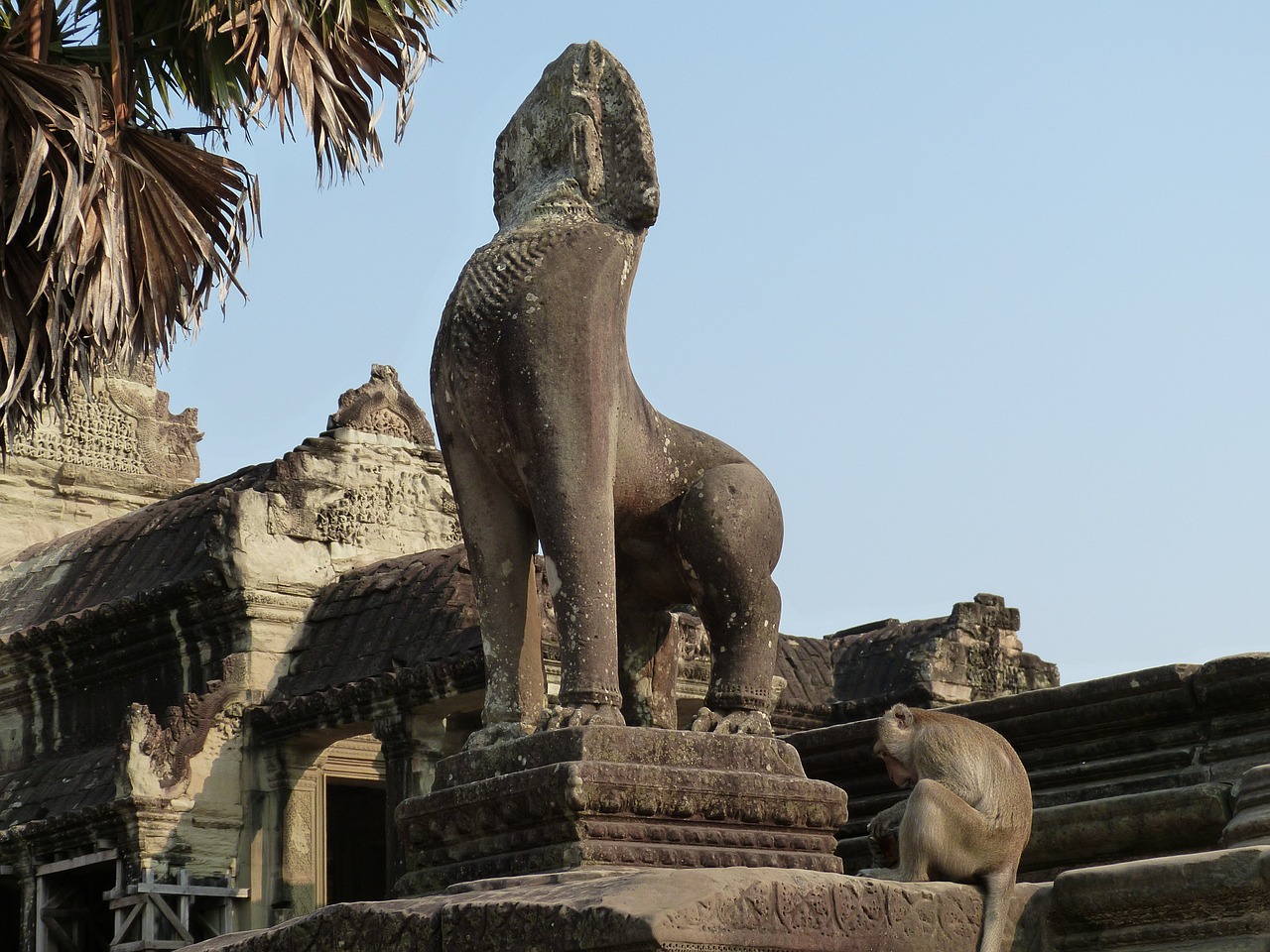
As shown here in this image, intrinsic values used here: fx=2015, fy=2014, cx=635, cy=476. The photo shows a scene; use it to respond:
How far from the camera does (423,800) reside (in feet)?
17.7

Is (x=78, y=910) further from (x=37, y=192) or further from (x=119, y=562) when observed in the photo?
(x=37, y=192)

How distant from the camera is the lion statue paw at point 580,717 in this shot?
5.07 metres

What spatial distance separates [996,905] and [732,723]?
0.89m

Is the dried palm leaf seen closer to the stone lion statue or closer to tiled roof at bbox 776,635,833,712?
the stone lion statue

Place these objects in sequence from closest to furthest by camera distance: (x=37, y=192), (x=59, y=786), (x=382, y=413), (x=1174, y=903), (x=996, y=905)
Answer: (x=1174, y=903) < (x=996, y=905) < (x=37, y=192) < (x=59, y=786) < (x=382, y=413)

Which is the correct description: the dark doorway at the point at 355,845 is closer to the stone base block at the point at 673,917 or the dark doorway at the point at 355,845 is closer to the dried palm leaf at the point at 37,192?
the dried palm leaf at the point at 37,192

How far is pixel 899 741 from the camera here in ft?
17.4

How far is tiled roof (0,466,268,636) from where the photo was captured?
17.4 meters

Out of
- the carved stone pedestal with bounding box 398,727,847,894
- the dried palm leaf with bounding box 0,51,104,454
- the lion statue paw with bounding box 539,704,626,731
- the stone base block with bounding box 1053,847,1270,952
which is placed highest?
the dried palm leaf with bounding box 0,51,104,454

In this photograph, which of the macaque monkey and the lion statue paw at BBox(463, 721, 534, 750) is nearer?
the macaque monkey

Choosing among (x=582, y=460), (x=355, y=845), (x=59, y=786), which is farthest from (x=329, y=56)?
(x=355, y=845)

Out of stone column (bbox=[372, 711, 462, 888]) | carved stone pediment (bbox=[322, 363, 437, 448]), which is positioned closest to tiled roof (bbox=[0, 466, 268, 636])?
carved stone pediment (bbox=[322, 363, 437, 448])

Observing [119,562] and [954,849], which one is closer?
[954,849]

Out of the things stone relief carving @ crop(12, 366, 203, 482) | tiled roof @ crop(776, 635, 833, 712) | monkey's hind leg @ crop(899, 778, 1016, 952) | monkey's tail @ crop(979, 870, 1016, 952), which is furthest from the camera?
stone relief carving @ crop(12, 366, 203, 482)
